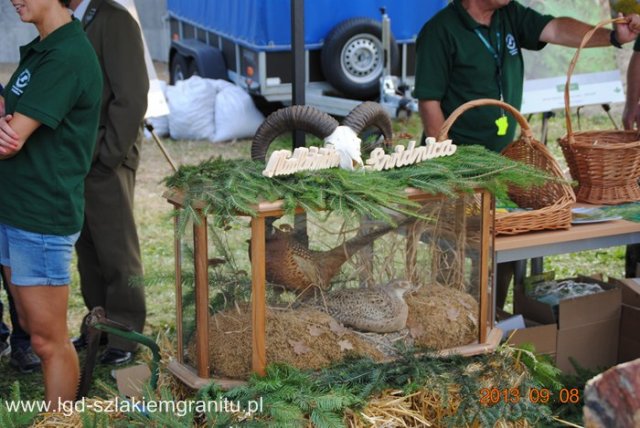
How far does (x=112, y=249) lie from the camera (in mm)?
4301

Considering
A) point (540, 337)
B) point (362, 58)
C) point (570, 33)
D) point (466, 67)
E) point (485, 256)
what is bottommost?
point (540, 337)

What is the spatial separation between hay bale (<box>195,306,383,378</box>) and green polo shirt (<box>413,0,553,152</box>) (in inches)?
64.6

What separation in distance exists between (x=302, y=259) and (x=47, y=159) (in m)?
1.03

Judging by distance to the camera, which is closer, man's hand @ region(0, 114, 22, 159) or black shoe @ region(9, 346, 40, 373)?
man's hand @ region(0, 114, 22, 159)

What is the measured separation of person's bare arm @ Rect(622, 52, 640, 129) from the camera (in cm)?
426

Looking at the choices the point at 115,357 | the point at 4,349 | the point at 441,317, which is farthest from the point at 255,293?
the point at 4,349

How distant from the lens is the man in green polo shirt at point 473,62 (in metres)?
3.96

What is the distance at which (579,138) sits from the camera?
3.91 meters

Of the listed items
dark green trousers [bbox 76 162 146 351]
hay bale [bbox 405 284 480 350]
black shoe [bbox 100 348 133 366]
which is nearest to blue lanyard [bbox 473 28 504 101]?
hay bale [bbox 405 284 480 350]

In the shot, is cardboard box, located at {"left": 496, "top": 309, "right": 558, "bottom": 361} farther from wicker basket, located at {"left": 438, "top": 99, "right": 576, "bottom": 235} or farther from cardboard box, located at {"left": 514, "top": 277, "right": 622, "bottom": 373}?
wicker basket, located at {"left": 438, "top": 99, "right": 576, "bottom": 235}

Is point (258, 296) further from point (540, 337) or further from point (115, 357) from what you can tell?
point (115, 357)

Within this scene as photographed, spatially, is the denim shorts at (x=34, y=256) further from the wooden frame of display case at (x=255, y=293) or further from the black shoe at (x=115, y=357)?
the black shoe at (x=115, y=357)

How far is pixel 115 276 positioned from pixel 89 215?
0.33 m

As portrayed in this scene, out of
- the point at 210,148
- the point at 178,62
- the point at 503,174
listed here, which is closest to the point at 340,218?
the point at 503,174
